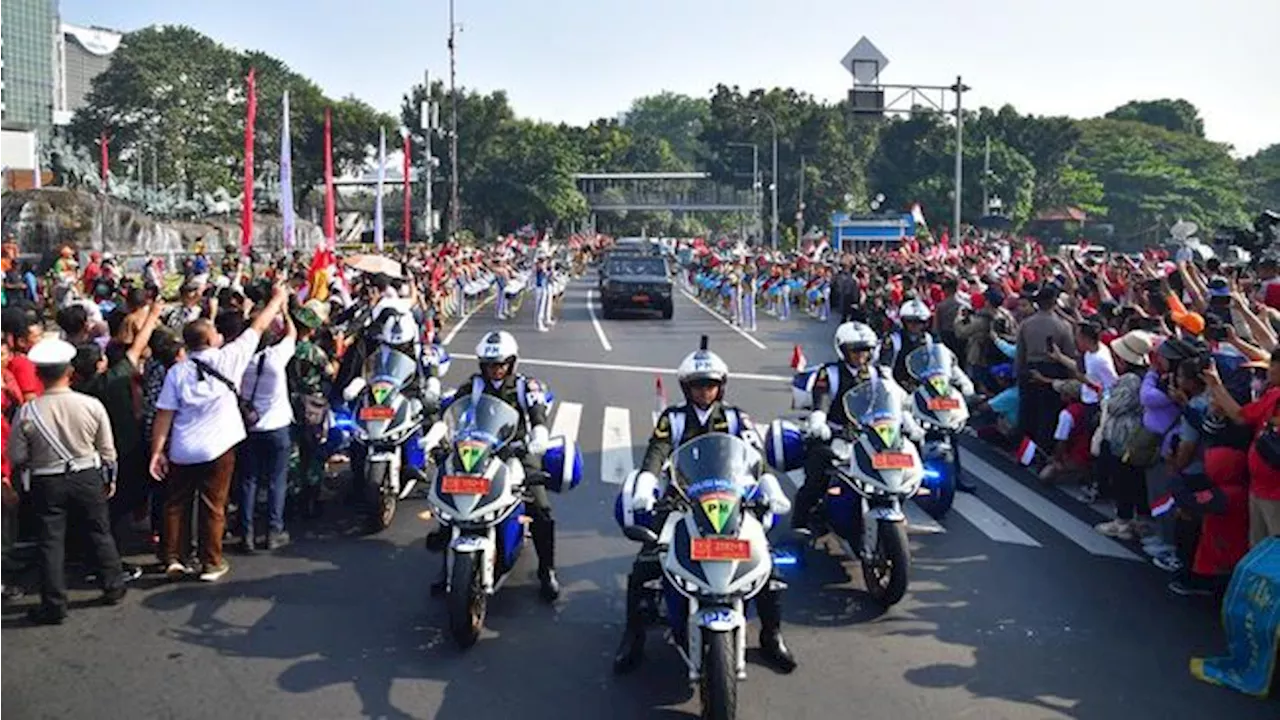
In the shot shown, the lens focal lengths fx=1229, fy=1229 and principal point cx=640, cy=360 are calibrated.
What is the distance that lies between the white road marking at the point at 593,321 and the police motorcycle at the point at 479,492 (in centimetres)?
1561

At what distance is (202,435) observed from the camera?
313 inches

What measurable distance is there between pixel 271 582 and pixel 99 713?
221 centimetres

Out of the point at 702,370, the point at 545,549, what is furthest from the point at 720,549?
the point at 545,549

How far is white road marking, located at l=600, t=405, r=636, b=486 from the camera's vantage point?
11742mm

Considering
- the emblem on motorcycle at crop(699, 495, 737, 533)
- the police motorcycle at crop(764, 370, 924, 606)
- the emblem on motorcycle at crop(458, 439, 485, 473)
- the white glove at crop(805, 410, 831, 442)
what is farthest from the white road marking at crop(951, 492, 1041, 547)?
the emblem on motorcycle at crop(458, 439, 485, 473)

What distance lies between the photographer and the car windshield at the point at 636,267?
31859 millimetres

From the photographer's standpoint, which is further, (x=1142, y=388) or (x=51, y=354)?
(x=1142, y=388)

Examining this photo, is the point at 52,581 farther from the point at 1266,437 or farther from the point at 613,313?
the point at 613,313

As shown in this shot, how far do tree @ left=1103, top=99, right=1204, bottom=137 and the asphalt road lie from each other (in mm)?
101299

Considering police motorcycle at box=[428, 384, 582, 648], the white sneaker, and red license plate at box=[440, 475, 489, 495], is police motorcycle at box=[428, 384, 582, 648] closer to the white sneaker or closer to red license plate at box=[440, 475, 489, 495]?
red license plate at box=[440, 475, 489, 495]

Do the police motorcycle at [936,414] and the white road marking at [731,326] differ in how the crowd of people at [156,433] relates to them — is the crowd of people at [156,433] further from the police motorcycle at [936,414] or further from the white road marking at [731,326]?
the white road marking at [731,326]

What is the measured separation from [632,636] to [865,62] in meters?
24.0

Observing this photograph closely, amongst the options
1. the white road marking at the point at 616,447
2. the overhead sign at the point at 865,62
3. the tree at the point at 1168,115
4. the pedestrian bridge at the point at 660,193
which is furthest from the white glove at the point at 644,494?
the tree at the point at 1168,115

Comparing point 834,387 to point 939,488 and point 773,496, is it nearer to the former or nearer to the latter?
point 939,488
